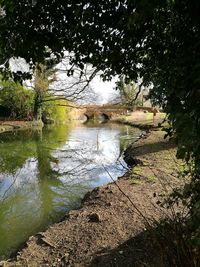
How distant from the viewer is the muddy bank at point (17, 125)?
28.7 metres

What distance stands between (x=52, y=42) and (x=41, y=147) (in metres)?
17.2

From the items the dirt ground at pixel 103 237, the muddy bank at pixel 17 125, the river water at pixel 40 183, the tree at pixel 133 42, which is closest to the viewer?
the tree at pixel 133 42

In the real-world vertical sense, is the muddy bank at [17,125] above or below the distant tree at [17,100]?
below

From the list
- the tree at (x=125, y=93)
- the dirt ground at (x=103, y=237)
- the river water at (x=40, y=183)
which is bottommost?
the river water at (x=40, y=183)

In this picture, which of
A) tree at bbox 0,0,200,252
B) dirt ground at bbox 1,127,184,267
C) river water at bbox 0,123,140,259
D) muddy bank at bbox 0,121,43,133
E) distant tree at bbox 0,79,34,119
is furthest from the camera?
distant tree at bbox 0,79,34,119

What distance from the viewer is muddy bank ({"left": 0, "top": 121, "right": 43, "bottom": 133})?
2870cm

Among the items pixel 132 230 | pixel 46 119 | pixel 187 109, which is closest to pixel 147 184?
pixel 132 230

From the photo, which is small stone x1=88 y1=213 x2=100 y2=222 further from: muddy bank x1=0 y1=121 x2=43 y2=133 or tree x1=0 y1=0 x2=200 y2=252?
muddy bank x1=0 y1=121 x2=43 y2=133

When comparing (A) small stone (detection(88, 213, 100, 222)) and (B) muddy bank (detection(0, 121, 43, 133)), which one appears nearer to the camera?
(A) small stone (detection(88, 213, 100, 222))

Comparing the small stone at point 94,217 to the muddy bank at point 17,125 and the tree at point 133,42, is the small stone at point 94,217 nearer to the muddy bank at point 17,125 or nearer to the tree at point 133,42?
the tree at point 133,42

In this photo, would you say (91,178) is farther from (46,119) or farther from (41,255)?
(46,119)

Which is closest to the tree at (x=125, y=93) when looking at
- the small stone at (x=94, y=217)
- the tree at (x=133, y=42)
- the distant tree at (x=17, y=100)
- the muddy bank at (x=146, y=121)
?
the tree at (x=133, y=42)

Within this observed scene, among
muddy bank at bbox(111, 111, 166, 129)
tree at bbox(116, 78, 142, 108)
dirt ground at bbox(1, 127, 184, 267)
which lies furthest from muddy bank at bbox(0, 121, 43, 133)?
dirt ground at bbox(1, 127, 184, 267)

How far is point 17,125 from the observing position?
99.5 ft
